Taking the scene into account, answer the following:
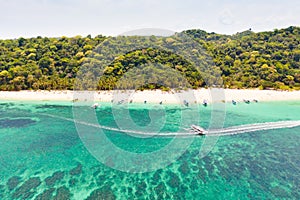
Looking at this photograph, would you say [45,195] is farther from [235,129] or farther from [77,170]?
[235,129]

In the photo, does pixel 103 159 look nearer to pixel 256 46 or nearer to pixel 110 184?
pixel 110 184

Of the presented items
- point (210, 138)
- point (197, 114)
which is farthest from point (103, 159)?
point (197, 114)

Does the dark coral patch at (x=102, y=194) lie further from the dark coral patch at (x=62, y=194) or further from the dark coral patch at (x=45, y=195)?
the dark coral patch at (x=45, y=195)

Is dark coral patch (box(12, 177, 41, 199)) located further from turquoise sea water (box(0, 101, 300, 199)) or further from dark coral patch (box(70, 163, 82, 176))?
dark coral patch (box(70, 163, 82, 176))

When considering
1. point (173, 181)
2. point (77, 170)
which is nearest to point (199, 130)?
point (173, 181)

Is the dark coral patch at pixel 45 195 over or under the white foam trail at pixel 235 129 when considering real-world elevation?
under

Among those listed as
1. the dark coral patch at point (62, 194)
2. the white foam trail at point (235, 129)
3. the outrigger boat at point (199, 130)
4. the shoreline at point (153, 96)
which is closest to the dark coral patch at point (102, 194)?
the dark coral patch at point (62, 194)
